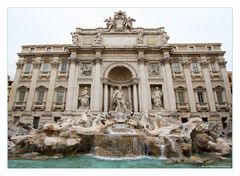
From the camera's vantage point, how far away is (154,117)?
16.8 meters

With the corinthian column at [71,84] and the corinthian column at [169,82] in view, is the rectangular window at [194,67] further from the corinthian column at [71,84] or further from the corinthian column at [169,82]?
the corinthian column at [71,84]

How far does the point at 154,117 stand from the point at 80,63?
9.92 meters

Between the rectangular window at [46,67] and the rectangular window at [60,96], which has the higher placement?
the rectangular window at [46,67]

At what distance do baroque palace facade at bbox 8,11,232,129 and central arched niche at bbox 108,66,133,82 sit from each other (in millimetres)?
108

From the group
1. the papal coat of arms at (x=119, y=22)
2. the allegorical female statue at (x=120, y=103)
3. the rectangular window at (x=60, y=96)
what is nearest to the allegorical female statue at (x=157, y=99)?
the allegorical female statue at (x=120, y=103)

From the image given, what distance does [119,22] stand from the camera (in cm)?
2247

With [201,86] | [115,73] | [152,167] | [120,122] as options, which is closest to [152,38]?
[115,73]

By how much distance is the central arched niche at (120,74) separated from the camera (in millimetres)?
20969

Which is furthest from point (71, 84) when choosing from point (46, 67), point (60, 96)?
point (46, 67)

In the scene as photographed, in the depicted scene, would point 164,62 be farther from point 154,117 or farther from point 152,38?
point 154,117

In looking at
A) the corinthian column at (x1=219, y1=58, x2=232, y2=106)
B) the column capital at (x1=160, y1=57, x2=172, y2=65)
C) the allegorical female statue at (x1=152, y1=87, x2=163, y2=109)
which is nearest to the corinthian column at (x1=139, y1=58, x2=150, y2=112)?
the allegorical female statue at (x1=152, y1=87, x2=163, y2=109)

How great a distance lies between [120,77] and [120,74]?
33 cm

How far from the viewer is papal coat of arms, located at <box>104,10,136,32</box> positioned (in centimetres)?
2222

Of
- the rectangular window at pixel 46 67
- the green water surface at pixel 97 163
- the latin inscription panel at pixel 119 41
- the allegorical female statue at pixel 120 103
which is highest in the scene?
the latin inscription panel at pixel 119 41
